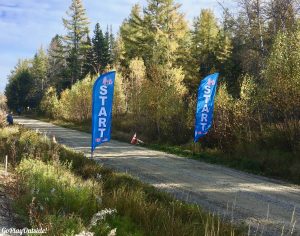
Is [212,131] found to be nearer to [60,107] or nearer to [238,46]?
[238,46]

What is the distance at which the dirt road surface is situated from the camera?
8.41m

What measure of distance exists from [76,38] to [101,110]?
5788 centimetres

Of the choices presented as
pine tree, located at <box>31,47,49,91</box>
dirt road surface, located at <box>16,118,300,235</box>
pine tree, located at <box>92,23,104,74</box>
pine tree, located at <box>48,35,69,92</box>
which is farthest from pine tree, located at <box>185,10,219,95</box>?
pine tree, located at <box>31,47,49,91</box>

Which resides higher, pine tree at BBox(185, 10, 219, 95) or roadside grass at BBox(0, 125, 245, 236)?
pine tree at BBox(185, 10, 219, 95)

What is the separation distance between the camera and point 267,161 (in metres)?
15.5

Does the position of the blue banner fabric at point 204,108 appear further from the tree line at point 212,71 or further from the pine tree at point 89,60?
the pine tree at point 89,60

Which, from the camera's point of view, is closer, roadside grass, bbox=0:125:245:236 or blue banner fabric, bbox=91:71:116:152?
roadside grass, bbox=0:125:245:236

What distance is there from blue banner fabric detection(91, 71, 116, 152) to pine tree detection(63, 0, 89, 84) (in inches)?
2171

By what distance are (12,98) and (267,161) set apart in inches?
3513

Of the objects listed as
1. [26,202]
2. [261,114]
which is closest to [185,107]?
[261,114]

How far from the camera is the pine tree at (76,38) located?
67125mm

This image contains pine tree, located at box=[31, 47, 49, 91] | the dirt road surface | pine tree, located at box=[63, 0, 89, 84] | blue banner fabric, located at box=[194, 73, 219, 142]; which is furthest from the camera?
pine tree, located at box=[31, 47, 49, 91]

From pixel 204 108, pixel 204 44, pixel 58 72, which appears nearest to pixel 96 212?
pixel 204 108

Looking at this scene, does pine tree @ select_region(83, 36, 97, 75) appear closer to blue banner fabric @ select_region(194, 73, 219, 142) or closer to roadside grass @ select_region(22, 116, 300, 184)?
roadside grass @ select_region(22, 116, 300, 184)
